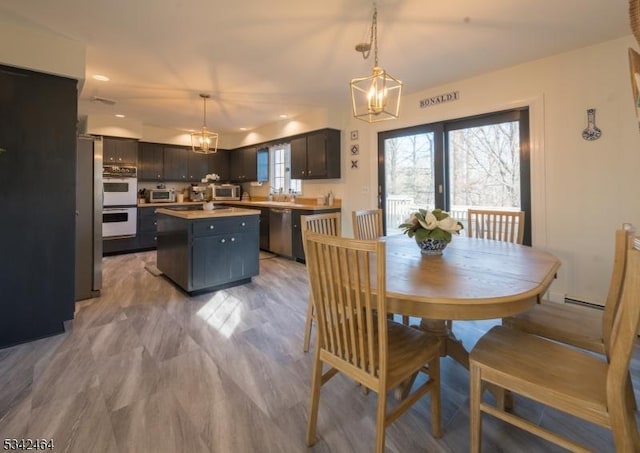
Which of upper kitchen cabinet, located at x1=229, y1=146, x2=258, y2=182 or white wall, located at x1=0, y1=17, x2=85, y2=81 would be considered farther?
upper kitchen cabinet, located at x1=229, y1=146, x2=258, y2=182

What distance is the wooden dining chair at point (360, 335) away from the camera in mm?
1186

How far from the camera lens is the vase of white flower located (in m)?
1.89

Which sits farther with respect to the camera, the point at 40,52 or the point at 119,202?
the point at 119,202

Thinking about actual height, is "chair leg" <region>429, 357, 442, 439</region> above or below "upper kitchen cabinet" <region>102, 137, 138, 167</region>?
below

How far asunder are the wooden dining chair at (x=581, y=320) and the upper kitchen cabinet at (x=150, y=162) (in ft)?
21.7

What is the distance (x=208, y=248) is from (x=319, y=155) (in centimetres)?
246

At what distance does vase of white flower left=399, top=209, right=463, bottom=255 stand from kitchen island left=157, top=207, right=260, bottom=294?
233 centimetres

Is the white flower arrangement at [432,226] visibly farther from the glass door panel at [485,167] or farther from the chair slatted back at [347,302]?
the glass door panel at [485,167]

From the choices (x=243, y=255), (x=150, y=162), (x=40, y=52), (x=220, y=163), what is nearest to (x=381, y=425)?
(x=243, y=255)

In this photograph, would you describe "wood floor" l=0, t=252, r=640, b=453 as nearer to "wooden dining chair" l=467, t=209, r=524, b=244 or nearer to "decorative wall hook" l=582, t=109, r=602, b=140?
"wooden dining chair" l=467, t=209, r=524, b=244

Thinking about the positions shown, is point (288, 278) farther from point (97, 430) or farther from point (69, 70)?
point (69, 70)

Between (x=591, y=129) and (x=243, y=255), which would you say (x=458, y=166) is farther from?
(x=243, y=255)

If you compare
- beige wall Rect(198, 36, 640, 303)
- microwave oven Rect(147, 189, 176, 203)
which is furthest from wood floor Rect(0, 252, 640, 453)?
microwave oven Rect(147, 189, 176, 203)

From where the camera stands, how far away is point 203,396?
5.86ft
